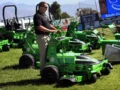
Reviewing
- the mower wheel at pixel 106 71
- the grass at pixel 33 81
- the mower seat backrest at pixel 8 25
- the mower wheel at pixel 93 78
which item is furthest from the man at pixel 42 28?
the mower seat backrest at pixel 8 25

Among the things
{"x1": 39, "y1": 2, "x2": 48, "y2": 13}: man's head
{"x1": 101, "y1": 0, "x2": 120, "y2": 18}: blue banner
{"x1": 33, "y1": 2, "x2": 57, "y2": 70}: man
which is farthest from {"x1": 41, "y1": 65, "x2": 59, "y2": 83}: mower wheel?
{"x1": 101, "y1": 0, "x2": 120, "y2": 18}: blue banner

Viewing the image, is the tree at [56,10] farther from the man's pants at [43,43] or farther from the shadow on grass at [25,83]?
the man's pants at [43,43]

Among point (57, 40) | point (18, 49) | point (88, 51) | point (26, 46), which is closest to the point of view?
point (57, 40)

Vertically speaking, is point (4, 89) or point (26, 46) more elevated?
point (26, 46)

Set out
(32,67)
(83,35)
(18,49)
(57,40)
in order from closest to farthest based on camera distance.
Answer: (57,40) → (32,67) → (83,35) → (18,49)

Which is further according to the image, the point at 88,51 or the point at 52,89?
the point at 88,51

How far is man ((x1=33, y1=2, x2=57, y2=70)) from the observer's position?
8406 millimetres

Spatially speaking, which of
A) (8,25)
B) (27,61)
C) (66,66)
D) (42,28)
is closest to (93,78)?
(66,66)

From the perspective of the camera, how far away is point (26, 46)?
11.4 meters

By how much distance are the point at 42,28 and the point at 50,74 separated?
1.16 meters

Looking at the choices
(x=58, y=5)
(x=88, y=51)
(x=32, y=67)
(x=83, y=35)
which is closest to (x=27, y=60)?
(x=32, y=67)

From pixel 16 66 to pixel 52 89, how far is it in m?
3.68

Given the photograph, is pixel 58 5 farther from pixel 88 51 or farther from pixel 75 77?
pixel 75 77

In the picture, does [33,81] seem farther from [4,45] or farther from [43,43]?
[4,45]
